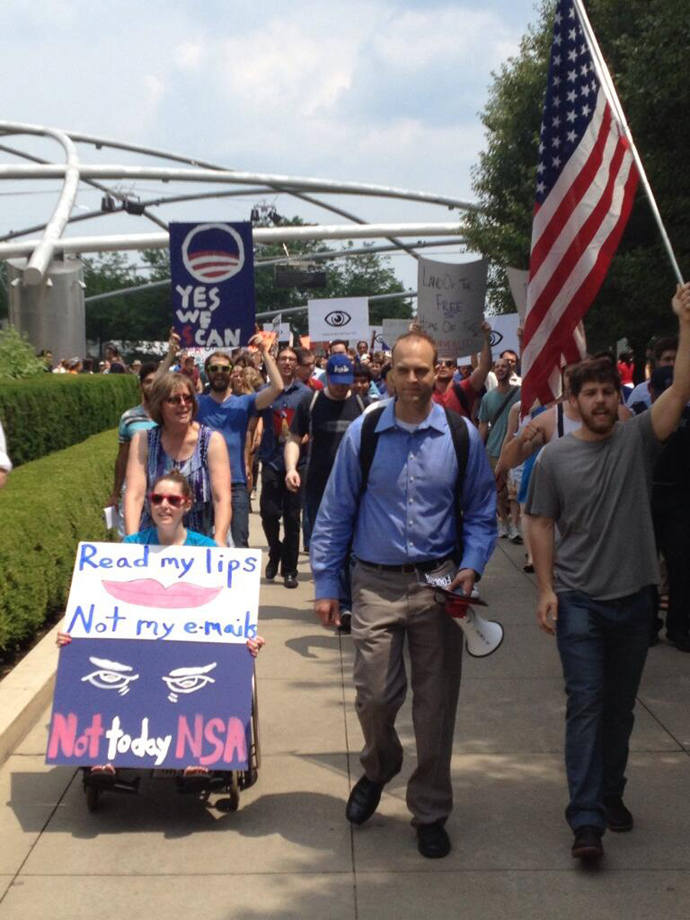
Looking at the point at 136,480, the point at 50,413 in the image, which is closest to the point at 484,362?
the point at 136,480

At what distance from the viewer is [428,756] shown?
5340 millimetres

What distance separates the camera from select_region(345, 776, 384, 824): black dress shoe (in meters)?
5.54

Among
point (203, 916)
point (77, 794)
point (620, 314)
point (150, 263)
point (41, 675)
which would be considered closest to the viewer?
point (203, 916)

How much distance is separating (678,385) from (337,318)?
19.9 metres

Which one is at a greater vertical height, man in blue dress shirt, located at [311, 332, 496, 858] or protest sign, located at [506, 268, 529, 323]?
protest sign, located at [506, 268, 529, 323]

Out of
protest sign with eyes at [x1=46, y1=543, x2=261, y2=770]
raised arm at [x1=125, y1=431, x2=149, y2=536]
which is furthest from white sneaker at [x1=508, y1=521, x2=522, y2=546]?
protest sign with eyes at [x1=46, y1=543, x2=261, y2=770]

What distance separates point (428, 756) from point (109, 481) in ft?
24.6

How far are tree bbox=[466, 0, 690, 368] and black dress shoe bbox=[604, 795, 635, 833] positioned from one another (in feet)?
32.0

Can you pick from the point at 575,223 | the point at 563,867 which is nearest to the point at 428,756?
the point at 563,867

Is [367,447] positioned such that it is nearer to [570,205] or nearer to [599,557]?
[599,557]

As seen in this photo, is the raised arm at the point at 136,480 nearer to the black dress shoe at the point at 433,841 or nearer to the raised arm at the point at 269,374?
the raised arm at the point at 269,374

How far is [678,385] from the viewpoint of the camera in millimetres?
5148

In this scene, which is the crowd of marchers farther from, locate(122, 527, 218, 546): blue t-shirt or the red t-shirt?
the red t-shirt

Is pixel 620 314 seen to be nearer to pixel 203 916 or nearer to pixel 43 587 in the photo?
pixel 43 587
